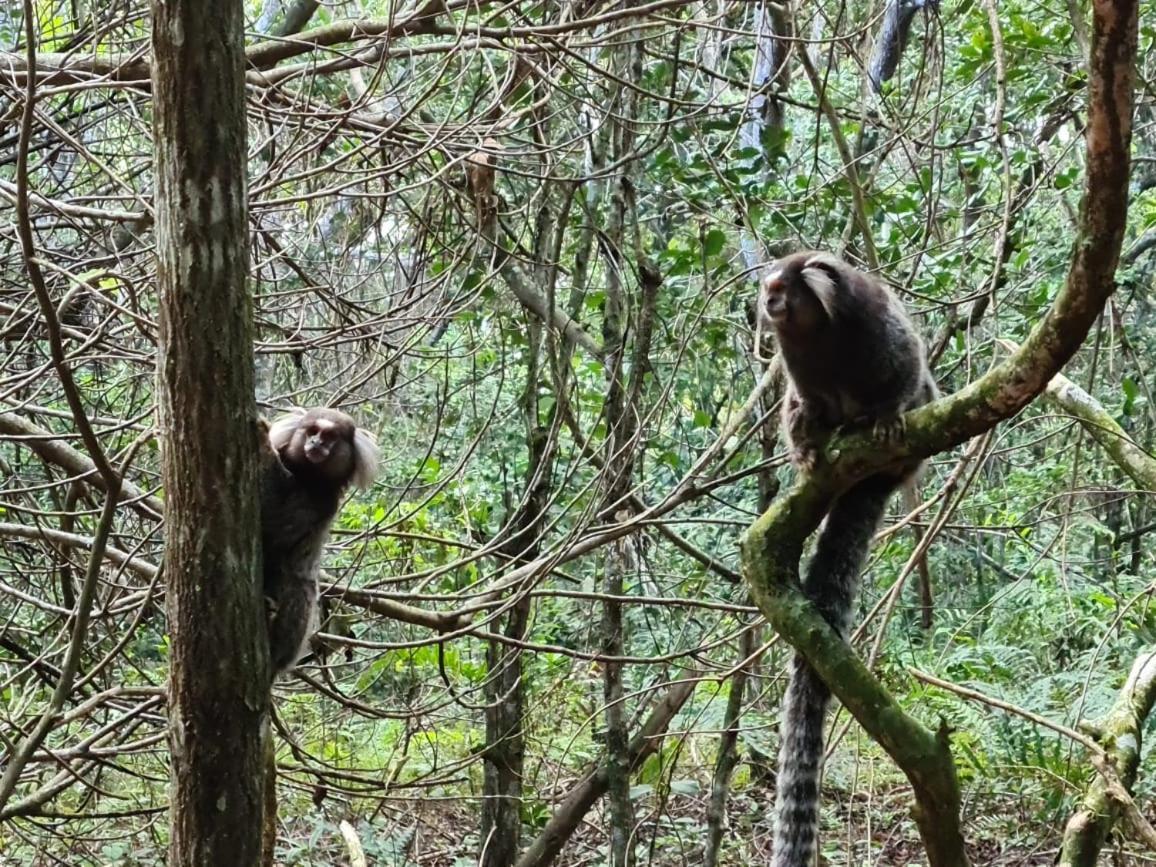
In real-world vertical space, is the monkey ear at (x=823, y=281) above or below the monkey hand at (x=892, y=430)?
above

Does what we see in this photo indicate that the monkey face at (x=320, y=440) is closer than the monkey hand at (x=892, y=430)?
No

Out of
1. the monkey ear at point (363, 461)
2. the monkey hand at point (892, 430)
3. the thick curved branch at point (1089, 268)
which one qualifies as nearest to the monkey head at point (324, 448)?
the monkey ear at point (363, 461)

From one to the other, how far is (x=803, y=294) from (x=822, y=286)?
7 centimetres

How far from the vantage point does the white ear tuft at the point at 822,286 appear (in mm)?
3918

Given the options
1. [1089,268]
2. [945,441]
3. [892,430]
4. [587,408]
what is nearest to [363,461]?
[892,430]

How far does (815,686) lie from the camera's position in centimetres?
362

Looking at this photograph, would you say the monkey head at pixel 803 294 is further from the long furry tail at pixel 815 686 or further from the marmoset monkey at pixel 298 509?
the marmoset monkey at pixel 298 509

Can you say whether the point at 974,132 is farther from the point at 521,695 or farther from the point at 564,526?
the point at 521,695

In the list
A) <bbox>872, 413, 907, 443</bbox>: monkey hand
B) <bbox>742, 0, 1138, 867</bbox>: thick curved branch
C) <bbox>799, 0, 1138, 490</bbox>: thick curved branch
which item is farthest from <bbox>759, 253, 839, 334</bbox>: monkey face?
<bbox>799, 0, 1138, 490</bbox>: thick curved branch

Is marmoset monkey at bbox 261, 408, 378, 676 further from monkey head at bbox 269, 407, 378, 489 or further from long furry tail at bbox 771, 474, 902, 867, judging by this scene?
long furry tail at bbox 771, 474, 902, 867

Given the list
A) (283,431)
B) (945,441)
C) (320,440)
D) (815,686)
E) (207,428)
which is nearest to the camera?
(207,428)

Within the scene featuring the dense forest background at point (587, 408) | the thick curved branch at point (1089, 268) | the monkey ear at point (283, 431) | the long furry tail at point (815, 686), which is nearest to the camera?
the thick curved branch at point (1089, 268)

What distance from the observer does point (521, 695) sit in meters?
6.26

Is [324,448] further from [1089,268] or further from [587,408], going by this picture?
[587,408]
